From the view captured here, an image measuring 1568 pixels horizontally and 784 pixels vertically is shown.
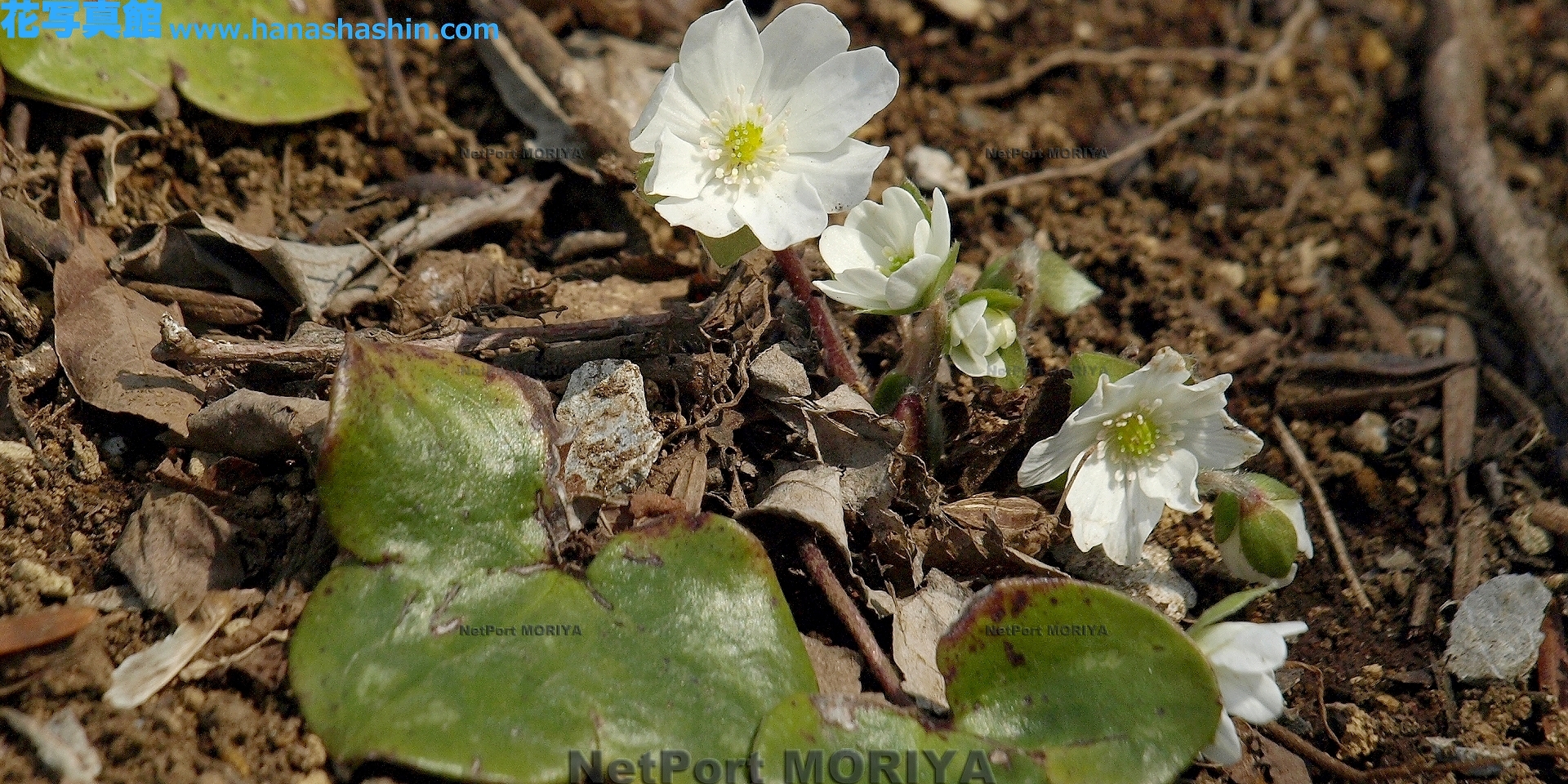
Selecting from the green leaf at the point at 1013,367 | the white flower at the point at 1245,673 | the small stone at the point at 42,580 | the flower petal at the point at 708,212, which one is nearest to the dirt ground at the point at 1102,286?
the small stone at the point at 42,580

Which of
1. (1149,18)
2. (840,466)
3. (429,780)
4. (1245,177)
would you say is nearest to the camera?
(429,780)

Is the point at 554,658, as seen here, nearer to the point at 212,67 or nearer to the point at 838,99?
the point at 838,99

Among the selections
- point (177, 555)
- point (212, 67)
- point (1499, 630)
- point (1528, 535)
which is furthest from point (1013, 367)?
point (212, 67)

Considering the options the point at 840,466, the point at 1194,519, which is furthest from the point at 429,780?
the point at 1194,519

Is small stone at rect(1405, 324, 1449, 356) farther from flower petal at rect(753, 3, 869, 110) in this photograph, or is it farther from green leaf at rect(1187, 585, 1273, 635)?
flower petal at rect(753, 3, 869, 110)

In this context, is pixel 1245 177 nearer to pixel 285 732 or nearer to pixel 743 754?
pixel 743 754

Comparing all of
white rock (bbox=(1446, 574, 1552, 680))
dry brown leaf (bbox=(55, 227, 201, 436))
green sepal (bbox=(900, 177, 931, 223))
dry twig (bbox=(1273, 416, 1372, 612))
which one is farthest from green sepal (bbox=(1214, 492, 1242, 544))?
dry brown leaf (bbox=(55, 227, 201, 436))

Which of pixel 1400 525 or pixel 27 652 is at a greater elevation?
pixel 27 652
